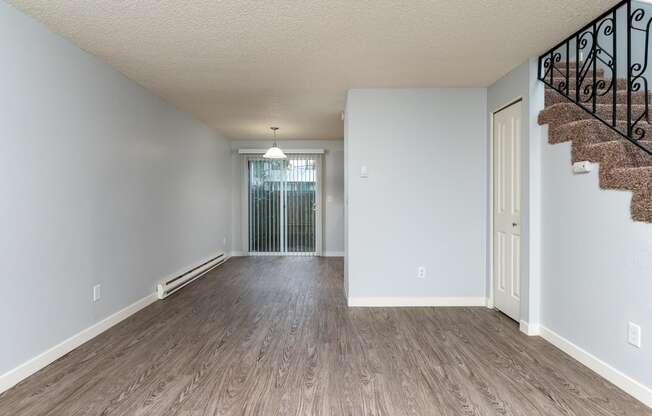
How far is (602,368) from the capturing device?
2.43m

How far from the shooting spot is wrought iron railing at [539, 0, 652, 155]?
250 centimetres

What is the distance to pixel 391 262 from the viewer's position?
13.4 ft

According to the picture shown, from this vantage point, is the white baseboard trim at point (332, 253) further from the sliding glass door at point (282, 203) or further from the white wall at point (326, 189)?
the sliding glass door at point (282, 203)

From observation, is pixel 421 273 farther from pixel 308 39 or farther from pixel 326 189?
pixel 326 189

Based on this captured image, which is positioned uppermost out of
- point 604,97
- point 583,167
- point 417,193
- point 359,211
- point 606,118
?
point 604,97

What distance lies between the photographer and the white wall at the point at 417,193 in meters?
4.07

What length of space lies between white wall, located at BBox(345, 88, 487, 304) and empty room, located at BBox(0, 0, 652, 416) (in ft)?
0.08

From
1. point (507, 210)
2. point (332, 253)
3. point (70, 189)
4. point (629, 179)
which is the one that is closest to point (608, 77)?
point (507, 210)

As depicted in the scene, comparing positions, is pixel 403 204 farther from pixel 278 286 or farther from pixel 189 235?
pixel 189 235

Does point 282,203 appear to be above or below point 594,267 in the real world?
above

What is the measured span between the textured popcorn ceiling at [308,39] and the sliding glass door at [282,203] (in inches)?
138

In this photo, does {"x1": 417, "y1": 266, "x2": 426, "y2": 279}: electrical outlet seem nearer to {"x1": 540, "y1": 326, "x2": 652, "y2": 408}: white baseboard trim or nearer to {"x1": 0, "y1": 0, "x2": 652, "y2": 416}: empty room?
{"x1": 0, "y1": 0, "x2": 652, "y2": 416}: empty room

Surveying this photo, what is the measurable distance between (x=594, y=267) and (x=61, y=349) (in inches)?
148

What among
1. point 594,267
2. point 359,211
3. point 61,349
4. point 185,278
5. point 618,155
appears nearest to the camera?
point 618,155
